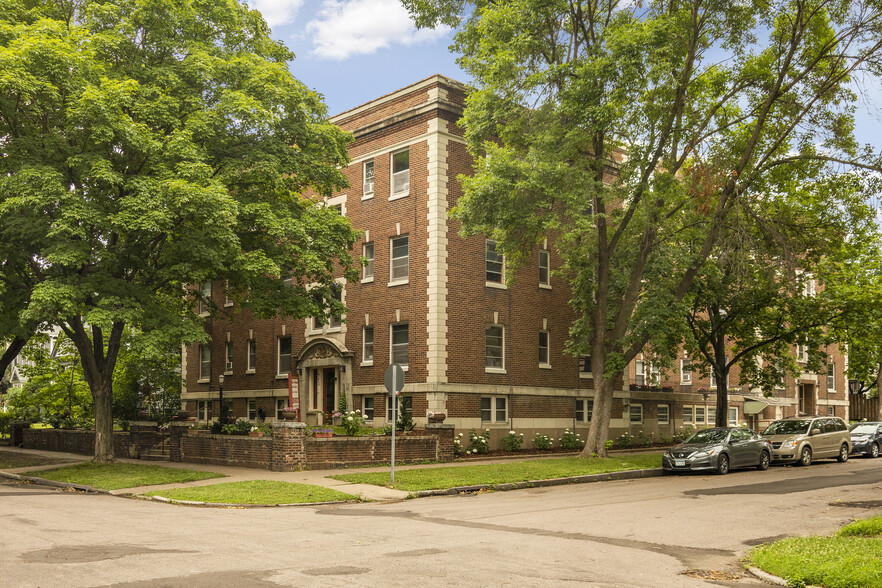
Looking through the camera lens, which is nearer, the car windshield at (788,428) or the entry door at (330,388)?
the car windshield at (788,428)

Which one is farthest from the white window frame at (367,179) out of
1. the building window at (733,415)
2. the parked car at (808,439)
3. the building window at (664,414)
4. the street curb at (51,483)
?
the building window at (733,415)

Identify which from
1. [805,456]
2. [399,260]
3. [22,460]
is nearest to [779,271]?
[805,456]

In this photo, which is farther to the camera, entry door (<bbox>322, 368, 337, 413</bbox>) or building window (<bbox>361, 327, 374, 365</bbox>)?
entry door (<bbox>322, 368, 337, 413</bbox>)

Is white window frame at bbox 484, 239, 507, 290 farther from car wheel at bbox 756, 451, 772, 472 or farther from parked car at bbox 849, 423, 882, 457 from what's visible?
parked car at bbox 849, 423, 882, 457

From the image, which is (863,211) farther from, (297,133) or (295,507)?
(295,507)

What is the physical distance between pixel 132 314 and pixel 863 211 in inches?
919

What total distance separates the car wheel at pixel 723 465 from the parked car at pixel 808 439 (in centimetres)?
447

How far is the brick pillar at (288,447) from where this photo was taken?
2123 cm

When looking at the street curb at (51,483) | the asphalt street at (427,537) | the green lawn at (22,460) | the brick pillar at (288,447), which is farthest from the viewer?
the green lawn at (22,460)

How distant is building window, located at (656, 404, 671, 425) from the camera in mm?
38281

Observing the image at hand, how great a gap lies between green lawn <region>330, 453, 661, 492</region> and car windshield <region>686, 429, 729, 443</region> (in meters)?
1.41

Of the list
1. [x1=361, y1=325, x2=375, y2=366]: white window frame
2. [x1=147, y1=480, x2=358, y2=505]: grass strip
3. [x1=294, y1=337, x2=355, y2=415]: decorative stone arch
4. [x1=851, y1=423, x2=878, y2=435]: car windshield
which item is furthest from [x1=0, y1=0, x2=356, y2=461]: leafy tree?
[x1=851, y1=423, x2=878, y2=435]: car windshield

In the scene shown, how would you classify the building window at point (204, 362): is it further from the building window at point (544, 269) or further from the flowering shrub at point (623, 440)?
the flowering shrub at point (623, 440)

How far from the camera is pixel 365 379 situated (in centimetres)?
3002
